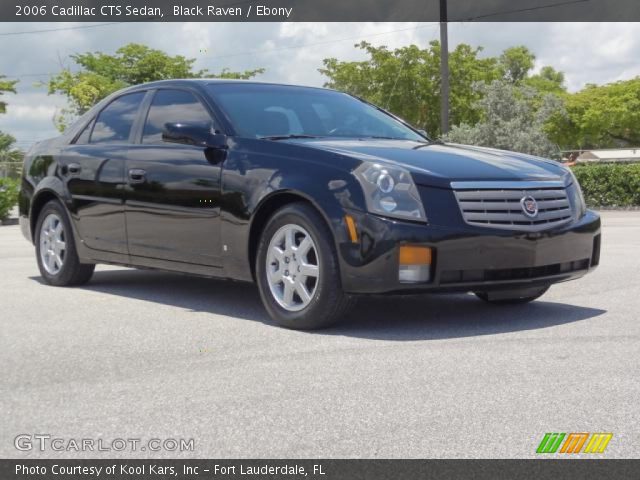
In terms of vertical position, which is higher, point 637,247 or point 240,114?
point 240,114

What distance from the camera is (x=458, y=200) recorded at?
238 inches

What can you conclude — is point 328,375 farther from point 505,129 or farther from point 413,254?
point 505,129

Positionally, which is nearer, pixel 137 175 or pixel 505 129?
pixel 137 175

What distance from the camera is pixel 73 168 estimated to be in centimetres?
839

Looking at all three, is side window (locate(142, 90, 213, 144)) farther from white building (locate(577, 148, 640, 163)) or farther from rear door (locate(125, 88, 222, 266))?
white building (locate(577, 148, 640, 163))

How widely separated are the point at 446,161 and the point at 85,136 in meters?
3.56

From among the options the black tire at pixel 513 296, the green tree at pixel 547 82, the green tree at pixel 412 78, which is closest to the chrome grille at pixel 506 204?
the black tire at pixel 513 296

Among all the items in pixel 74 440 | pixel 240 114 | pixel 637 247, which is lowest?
pixel 637 247

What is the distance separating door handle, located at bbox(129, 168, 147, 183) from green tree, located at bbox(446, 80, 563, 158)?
22563mm

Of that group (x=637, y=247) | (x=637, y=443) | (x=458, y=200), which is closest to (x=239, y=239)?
(x=458, y=200)

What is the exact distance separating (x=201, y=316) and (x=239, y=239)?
720mm

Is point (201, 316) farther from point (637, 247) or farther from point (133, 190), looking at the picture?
point (637, 247)

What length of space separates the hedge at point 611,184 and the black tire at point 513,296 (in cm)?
1951

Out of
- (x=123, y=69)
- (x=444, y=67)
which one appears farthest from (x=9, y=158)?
(x=444, y=67)
